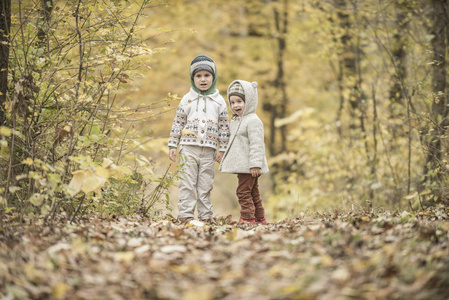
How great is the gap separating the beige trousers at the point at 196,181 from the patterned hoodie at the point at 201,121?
12 cm

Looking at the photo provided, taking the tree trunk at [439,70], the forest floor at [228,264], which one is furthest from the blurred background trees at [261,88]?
the forest floor at [228,264]

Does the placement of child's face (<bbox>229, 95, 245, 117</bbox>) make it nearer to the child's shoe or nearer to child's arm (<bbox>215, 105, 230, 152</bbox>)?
child's arm (<bbox>215, 105, 230, 152</bbox>)

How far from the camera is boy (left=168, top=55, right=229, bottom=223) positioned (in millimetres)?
5293

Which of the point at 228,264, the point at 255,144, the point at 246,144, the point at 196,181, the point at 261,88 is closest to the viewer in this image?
the point at 228,264

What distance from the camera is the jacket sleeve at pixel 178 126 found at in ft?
17.5

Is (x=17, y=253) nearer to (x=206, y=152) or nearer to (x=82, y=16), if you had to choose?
(x=82, y=16)

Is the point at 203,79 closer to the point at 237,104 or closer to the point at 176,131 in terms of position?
the point at 237,104

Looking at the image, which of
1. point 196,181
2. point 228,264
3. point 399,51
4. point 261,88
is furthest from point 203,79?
point 261,88

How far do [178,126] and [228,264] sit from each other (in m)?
2.95

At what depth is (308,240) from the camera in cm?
325

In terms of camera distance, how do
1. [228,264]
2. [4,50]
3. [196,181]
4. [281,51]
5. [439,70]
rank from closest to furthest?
1. [228,264]
2. [4,50]
3. [196,181]
4. [439,70]
5. [281,51]

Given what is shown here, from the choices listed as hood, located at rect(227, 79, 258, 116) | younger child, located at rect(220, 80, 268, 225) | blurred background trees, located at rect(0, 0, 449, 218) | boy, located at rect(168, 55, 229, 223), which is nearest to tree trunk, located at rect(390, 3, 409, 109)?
blurred background trees, located at rect(0, 0, 449, 218)

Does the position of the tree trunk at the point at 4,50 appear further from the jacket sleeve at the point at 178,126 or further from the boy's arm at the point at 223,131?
the boy's arm at the point at 223,131

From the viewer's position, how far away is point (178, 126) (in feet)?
17.7
